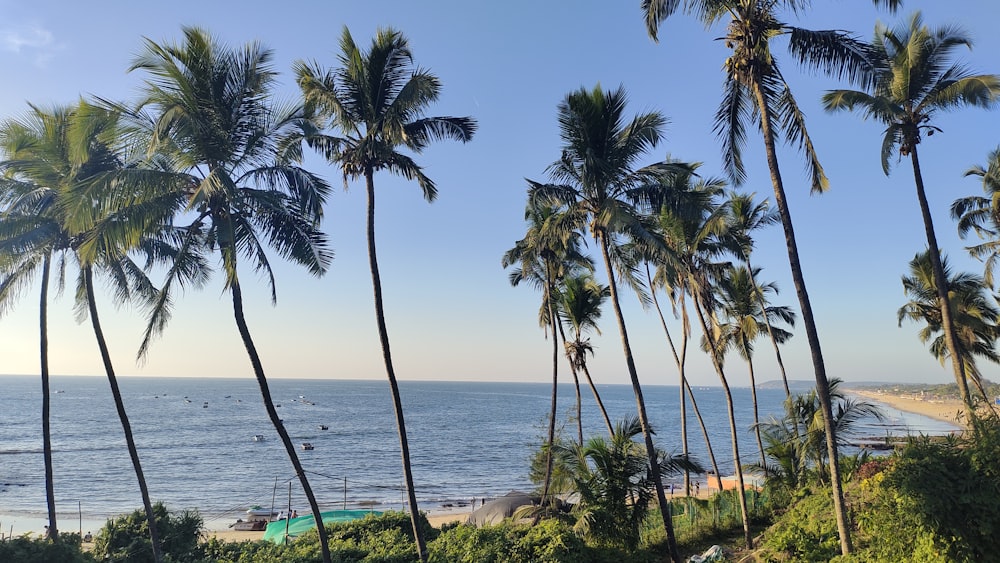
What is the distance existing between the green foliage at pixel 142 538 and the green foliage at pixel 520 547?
713 cm

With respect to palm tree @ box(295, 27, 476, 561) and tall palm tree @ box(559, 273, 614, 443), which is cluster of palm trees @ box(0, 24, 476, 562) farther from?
tall palm tree @ box(559, 273, 614, 443)

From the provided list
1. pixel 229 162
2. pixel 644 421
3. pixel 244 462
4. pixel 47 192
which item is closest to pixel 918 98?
pixel 644 421

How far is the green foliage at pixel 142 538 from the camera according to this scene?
12383mm

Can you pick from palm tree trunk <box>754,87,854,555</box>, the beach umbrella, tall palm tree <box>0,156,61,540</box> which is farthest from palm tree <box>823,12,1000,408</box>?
tall palm tree <box>0,156,61,540</box>

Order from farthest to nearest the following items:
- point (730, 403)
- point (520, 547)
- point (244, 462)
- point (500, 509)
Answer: point (244, 462) → point (500, 509) → point (730, 403) → point (520, 547)

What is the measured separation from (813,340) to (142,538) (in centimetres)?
1555

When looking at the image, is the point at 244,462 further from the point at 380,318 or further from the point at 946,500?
the point at 946,500

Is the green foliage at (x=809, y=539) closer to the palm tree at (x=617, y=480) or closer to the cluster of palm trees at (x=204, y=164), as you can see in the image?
the palm tree at (x=617, y=480)

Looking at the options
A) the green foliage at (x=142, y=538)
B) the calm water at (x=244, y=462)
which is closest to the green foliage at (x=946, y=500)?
the calm water at (x=244, y=462)

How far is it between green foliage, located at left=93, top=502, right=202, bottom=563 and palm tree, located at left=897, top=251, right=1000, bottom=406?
80.6 feet

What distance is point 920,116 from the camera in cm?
1161

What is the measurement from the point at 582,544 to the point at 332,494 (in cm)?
3318

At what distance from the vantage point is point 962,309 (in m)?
19.1

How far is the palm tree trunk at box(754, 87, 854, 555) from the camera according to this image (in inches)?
333
